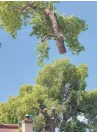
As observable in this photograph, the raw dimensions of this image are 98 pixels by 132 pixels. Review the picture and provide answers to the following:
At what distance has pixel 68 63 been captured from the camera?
35.2m

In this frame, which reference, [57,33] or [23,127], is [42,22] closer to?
[57,33]

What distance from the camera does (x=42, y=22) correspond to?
8414mm

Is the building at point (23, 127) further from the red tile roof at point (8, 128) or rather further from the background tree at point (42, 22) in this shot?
the background tree at point (42, 22)

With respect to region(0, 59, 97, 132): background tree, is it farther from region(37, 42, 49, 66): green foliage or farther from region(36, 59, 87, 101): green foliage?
region(37, 42, 49, 66): green foliage

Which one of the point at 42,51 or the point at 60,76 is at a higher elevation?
the point at 60,76

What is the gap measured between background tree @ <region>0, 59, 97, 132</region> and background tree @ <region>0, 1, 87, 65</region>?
76.3 feet

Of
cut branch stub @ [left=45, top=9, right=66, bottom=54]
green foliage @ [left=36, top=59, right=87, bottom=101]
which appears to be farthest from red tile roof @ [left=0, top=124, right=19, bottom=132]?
cut branch stub @ [left=45, top=9, right=66, bottom=54]

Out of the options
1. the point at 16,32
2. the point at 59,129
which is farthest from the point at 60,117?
the point at 16,32

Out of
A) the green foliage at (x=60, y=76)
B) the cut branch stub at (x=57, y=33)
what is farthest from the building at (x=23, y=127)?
the cut branch stub at (x=57, y=33)

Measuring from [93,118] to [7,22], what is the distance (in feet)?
87.9

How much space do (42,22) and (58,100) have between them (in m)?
25.8

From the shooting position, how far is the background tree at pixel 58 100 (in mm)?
32438

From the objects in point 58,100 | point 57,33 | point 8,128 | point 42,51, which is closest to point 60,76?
point 58,100

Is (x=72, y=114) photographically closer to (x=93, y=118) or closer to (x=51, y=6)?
(x=93, y=118)
